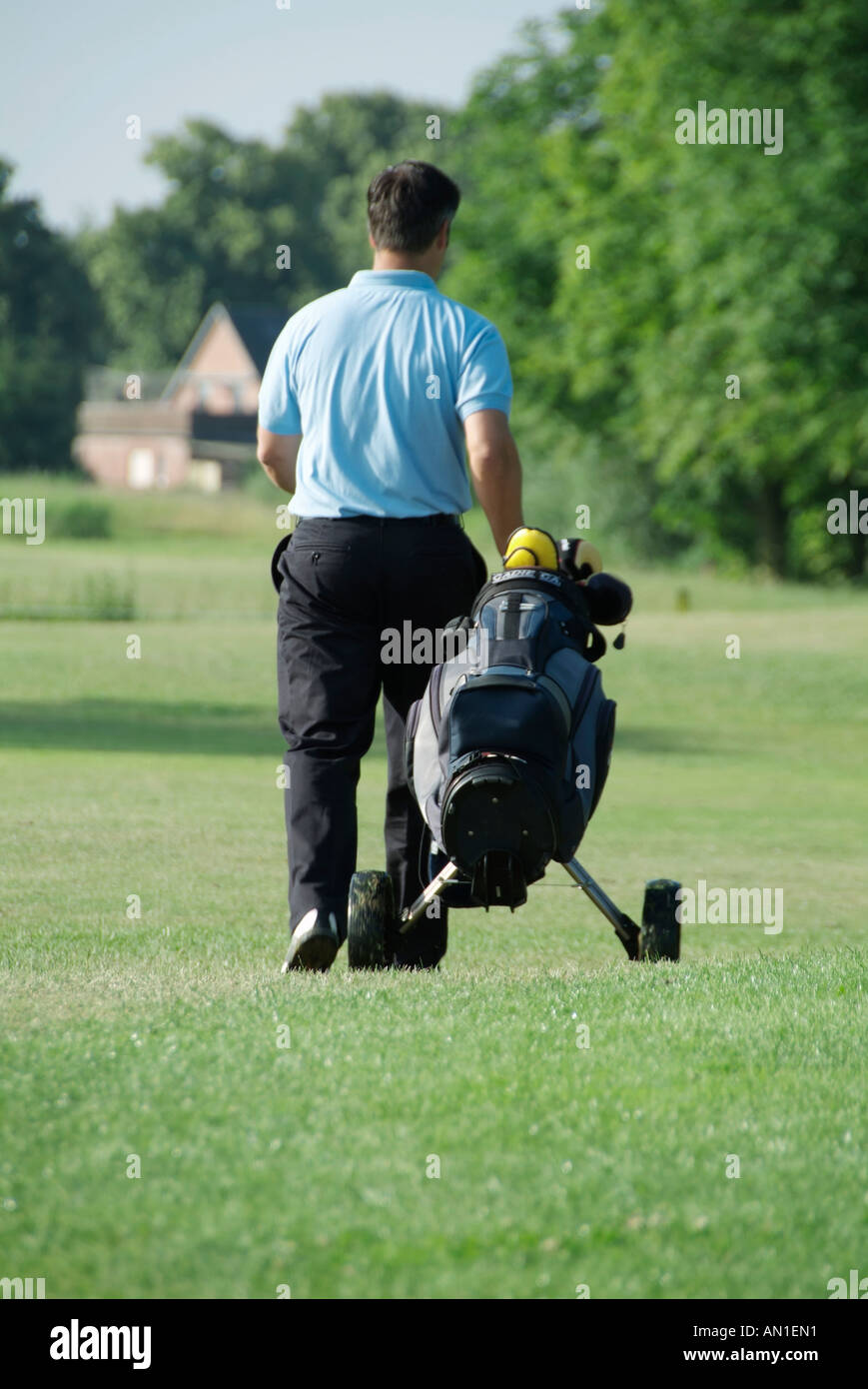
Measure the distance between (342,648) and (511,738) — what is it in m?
0.81

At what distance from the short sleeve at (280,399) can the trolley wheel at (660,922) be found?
192 cm

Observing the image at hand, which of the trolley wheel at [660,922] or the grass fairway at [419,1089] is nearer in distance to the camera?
the grass fairway at [419,1089]

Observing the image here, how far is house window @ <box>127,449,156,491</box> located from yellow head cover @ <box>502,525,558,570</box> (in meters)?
98.4

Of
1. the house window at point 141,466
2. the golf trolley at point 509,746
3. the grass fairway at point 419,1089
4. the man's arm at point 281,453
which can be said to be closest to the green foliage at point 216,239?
the house window at point 141,466

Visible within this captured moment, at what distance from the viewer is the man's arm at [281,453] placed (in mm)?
6527

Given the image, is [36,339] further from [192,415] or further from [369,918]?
[369,918]

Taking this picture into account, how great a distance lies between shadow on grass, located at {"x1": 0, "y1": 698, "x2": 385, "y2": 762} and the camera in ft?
53.1

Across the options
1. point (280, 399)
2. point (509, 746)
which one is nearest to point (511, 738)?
point (509, 746)

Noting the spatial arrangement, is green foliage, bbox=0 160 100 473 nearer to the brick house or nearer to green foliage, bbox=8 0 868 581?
the brick house

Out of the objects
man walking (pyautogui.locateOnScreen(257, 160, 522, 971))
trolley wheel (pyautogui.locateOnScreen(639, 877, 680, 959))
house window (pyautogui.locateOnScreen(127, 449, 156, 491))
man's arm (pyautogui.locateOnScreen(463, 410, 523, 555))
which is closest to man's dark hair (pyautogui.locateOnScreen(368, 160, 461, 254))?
man walking (pyautogui.locateOnScreen(257, 160, 522, 971))

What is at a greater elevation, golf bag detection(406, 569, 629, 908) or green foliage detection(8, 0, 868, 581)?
green foliage detection(8, 0, 868, 581)

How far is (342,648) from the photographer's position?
617 centimetres

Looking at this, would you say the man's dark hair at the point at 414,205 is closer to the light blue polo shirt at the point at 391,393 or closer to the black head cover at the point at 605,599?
the light blue polo shirt at the point at 391,393
